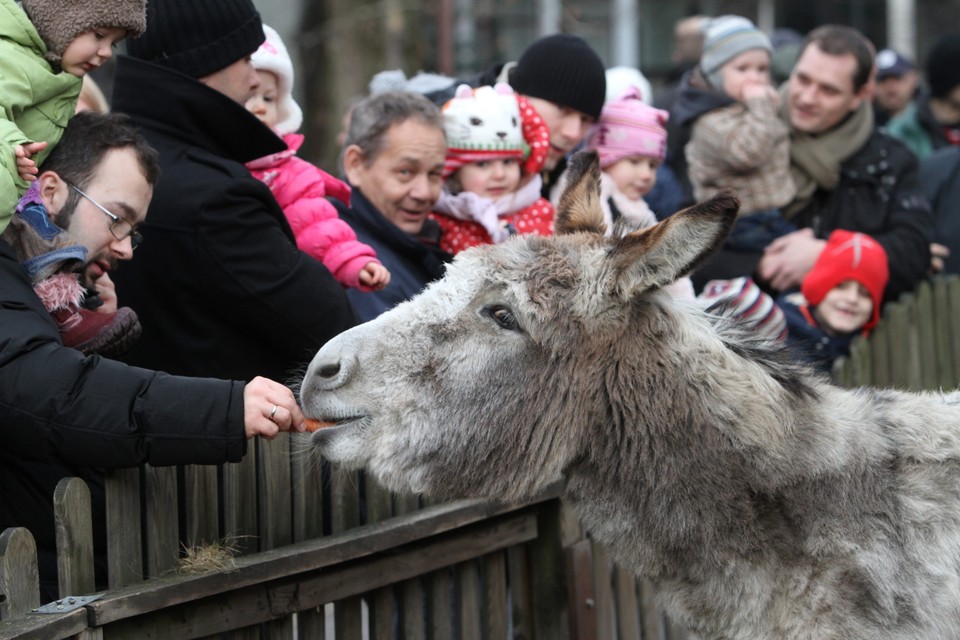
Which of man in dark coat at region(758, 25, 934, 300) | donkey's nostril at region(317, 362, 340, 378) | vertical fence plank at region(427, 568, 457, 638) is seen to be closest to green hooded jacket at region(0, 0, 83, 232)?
donkey's nostril at region(317, 362, 340, 378)

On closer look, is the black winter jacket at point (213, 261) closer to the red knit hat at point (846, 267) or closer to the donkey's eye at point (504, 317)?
the donkey's eye at point (504, 317)

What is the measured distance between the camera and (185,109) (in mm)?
3754

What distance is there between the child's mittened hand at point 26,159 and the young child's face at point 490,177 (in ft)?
7.66

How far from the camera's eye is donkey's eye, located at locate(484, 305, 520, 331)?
3.16 m

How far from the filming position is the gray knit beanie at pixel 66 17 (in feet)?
10.5

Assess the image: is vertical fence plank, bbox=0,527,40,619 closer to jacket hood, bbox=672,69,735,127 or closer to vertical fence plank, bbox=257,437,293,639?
vertical fence plank, bbox=257,437,293,639

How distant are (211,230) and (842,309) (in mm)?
3735

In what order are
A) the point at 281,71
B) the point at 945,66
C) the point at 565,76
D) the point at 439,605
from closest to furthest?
the point at 439,605
the point at 281,71
the point at 565,76
the point at 945,66

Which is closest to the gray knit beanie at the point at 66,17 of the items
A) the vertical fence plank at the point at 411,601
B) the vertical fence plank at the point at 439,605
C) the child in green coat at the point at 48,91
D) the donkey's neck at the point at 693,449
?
the child in green coat at the point at 48,91

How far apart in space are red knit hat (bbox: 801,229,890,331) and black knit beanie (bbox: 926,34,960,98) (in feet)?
11.6

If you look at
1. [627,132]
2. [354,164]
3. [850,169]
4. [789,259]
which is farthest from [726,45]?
[354,164]

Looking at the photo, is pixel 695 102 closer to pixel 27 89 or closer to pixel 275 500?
pixel 275 500

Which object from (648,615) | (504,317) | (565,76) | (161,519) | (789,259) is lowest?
(648,615)

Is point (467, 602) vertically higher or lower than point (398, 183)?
lower
